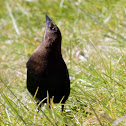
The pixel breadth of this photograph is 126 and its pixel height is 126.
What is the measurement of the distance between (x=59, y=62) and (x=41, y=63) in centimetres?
17

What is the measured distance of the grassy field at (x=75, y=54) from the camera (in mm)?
2389

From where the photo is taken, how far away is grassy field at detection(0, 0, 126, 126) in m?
2.39

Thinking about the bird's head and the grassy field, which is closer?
the grassy field

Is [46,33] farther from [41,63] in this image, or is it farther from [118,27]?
[118,27]

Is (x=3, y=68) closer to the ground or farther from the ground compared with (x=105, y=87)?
closer to the ground

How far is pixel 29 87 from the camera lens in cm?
285

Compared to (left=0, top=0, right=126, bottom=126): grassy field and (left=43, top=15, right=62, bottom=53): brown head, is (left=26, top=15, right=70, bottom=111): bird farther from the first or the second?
(left=0, top=0, right=126, bottom=126): grassy field

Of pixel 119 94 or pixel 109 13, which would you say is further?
pixel 109 13

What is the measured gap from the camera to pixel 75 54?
14.0 feet

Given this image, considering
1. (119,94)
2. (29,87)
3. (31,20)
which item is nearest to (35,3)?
(31,20)

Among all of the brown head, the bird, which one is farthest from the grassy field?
the brown head

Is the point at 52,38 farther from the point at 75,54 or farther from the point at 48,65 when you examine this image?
the point at 75,54

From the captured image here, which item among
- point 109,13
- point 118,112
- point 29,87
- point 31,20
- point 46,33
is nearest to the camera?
point 118,112

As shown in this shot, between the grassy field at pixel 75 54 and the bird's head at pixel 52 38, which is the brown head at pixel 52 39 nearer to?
the bird's head at pixel 52 38
